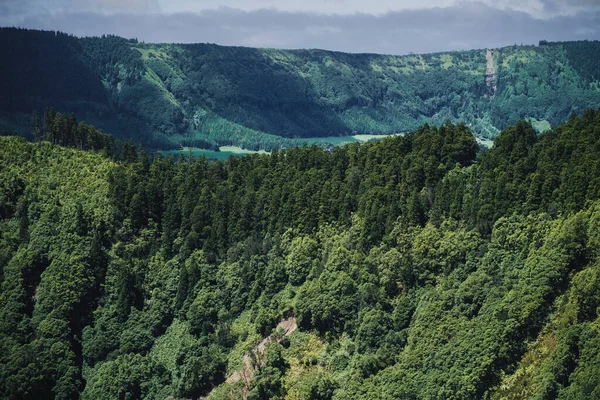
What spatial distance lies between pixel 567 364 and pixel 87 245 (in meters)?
97.1

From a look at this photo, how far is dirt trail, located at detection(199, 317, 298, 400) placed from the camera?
422ft

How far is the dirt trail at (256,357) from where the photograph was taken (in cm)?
12862

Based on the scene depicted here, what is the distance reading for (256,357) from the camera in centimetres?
12962

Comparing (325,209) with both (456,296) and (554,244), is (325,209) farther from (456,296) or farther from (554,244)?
(554,244)

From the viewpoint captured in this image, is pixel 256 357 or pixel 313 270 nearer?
pixel 256 357

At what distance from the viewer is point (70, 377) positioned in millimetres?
143375

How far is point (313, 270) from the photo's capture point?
13938cm

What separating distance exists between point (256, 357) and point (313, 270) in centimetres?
1805

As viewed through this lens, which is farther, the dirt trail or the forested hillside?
the dirt trail

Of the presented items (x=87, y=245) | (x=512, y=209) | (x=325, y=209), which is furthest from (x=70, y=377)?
(x=512, y=209)

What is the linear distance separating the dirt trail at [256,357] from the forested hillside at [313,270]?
0.80 metres

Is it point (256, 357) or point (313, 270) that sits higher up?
point (313, 270)

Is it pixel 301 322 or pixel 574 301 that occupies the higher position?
pixel 574 301

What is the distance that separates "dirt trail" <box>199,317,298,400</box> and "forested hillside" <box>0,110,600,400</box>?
2.62 ft
